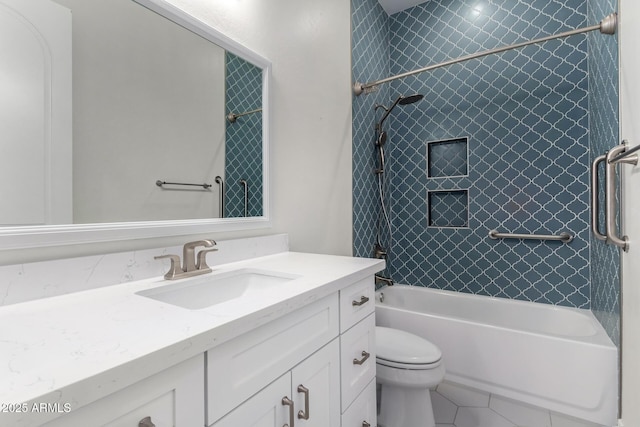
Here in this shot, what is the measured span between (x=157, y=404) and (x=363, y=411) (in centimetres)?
91

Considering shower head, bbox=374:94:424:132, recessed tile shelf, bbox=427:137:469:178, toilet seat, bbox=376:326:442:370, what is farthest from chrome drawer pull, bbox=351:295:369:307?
recessed tile shelf, bbox=427:137:469:178

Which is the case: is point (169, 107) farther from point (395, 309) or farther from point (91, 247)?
point (395, 309)

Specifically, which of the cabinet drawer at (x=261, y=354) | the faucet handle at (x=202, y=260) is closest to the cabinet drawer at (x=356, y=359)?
the cabinet drawer at (x=261, y=354)

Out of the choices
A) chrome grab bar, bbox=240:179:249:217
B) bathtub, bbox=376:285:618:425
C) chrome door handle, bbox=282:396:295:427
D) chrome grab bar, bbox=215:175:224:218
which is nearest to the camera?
chrome door handle, bbox=282:396:295:427

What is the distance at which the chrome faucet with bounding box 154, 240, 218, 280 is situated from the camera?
40.2 inches

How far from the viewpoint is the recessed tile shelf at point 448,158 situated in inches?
102

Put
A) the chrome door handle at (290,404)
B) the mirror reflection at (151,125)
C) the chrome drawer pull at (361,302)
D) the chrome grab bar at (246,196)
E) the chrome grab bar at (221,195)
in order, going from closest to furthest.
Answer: the chrome door handle at (290,404), the mirror reflection at (151,125), the chrome drawer pull at (361,302), the chrome grab bar at (221,195), the chrome grab bar at (246,196)

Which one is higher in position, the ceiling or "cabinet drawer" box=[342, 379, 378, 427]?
the ceiling

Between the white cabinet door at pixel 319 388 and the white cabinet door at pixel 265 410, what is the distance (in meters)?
0.04

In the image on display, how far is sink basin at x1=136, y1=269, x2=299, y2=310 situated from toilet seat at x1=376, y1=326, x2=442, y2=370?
2.53 feet

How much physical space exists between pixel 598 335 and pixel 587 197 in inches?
38.0

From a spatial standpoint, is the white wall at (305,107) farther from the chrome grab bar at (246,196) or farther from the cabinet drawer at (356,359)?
the cabinet drawer at (356,359)

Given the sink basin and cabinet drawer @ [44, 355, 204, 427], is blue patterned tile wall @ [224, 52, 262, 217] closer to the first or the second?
the sink basin

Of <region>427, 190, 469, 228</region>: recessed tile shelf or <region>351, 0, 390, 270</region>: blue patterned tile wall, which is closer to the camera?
<region>351, 0, 390, 270</region>: blue patterned tile wall
